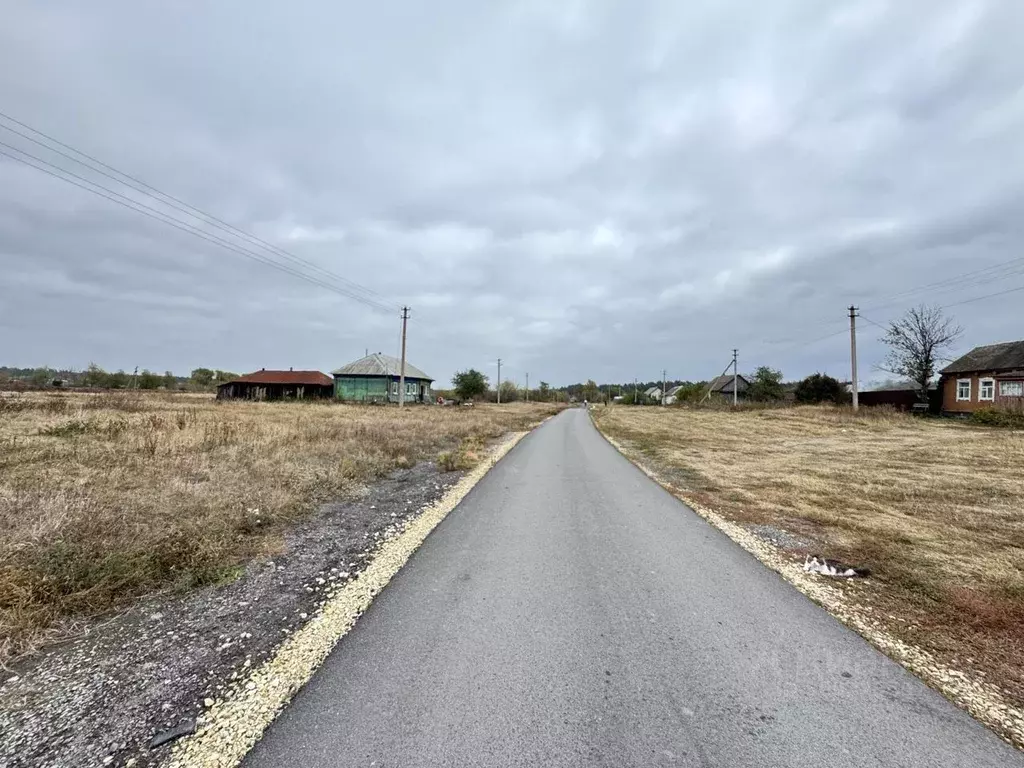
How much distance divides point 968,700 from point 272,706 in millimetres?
4322

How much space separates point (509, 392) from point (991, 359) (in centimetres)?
7609

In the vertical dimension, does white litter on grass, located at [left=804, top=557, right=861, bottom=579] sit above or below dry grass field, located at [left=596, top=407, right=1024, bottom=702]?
below

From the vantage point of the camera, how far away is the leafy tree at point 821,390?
53.6m

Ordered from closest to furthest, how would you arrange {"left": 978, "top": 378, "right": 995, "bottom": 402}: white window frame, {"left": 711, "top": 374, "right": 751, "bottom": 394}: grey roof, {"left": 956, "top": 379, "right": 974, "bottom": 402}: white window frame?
1. {"left": 978, "top": 378, "right": 995, "bottom": 402}: white window frame
2. {"left": 956, "top": 379, "right": 974, "bottom": 402}: white window frame
3. {"left": 711, "top": 374, "right": 751, "bottom": 394}: grey roof

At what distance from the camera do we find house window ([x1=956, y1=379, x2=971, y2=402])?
3791 cm

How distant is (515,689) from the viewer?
2895mm

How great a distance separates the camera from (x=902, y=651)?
11.5 feet

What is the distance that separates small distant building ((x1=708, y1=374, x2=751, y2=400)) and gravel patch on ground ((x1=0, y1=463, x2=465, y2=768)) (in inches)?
3269

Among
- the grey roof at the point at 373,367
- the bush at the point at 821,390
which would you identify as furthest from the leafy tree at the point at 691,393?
the grey roof at the point at 373,367

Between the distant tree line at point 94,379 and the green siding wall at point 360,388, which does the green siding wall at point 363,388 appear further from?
the distant tree line at point 94,379

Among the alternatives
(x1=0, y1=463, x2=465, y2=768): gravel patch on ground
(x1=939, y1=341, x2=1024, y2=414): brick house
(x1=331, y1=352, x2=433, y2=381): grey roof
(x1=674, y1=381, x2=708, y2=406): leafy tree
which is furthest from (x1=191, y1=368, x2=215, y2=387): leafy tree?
(x1=939, y1=341, x2=1024, y2=414): brick house

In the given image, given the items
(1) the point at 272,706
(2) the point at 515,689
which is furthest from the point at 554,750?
(1) the point at 272,706

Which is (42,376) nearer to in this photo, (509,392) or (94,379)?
(94,379)

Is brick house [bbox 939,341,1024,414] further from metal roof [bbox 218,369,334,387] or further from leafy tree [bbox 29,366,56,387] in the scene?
leafy tree [bbox 29,366,56,387]
